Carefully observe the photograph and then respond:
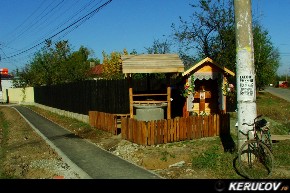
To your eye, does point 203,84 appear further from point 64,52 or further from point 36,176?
point 64,52

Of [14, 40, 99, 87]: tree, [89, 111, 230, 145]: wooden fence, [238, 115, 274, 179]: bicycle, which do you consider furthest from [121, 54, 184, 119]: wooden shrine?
[14, 40, 99, 87]: tree

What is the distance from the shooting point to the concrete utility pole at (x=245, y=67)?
28.7ft

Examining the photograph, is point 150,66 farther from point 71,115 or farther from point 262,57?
point 262,57

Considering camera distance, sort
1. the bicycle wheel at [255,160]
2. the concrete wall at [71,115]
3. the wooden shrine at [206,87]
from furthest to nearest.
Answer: the concrete wall at [71,115], the wooden shrine at [206,87], the bicycle wheel at [255,160]

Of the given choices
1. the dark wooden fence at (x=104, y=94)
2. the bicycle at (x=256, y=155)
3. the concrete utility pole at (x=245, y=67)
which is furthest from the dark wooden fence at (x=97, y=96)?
the bicycle at (x=256, y=155)

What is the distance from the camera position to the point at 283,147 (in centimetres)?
1054

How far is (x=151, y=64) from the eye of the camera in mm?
14086

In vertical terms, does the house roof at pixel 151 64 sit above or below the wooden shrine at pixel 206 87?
above

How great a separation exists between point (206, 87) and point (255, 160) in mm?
7887

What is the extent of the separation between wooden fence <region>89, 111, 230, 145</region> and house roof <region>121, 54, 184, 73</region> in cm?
214

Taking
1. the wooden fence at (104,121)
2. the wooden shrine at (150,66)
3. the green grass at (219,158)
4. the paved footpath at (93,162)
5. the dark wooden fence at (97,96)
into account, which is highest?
the wooden shrine at (150,66)

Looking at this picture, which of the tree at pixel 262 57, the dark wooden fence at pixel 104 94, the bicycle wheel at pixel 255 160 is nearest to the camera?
the bicycle wheel at pixel 255 160

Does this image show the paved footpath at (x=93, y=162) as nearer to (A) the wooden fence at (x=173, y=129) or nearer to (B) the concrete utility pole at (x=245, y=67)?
(A) the wooden fence at (x=173, y=129)

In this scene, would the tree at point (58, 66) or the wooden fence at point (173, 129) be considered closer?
the wooden fence at point (173, 129)
